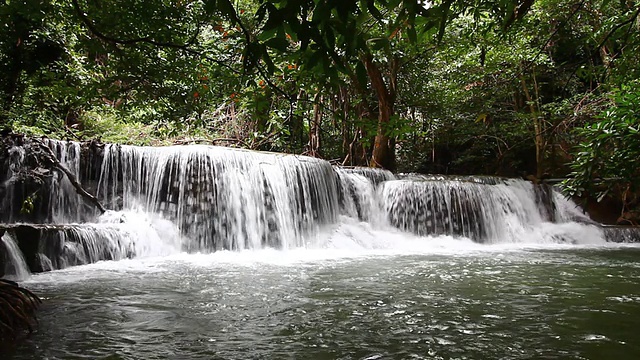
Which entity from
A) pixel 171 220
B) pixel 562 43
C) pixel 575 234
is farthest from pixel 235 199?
pixel 562 43

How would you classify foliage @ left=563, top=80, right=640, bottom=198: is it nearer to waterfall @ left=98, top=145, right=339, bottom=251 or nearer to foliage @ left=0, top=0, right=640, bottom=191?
foliage @ left=0, top=0, right=640, bottom=191

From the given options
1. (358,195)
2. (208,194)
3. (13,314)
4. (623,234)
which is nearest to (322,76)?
(13,314)

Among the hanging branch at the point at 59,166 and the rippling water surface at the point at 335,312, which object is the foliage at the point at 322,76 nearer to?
the hanging branch at the point at 59,166

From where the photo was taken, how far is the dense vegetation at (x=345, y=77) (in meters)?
2.44

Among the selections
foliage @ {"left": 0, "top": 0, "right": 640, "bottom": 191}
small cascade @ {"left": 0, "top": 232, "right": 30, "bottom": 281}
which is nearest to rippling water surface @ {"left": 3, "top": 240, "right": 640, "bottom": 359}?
small cascade @ {"left": 0, "top": 232, "right": 30, "bottom": 281}

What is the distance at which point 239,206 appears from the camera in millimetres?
9555

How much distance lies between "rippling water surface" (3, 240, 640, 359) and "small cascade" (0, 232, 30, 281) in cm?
18

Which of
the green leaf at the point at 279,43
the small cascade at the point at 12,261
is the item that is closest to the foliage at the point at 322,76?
the green leaf at the point at 279,43

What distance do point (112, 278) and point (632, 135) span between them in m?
5.81

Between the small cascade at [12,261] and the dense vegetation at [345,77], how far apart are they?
6.18 ft

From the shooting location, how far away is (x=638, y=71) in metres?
5.60

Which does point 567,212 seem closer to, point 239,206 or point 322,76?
point 239,206

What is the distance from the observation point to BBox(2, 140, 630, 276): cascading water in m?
8.21

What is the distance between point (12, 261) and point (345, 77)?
31.1 feet
